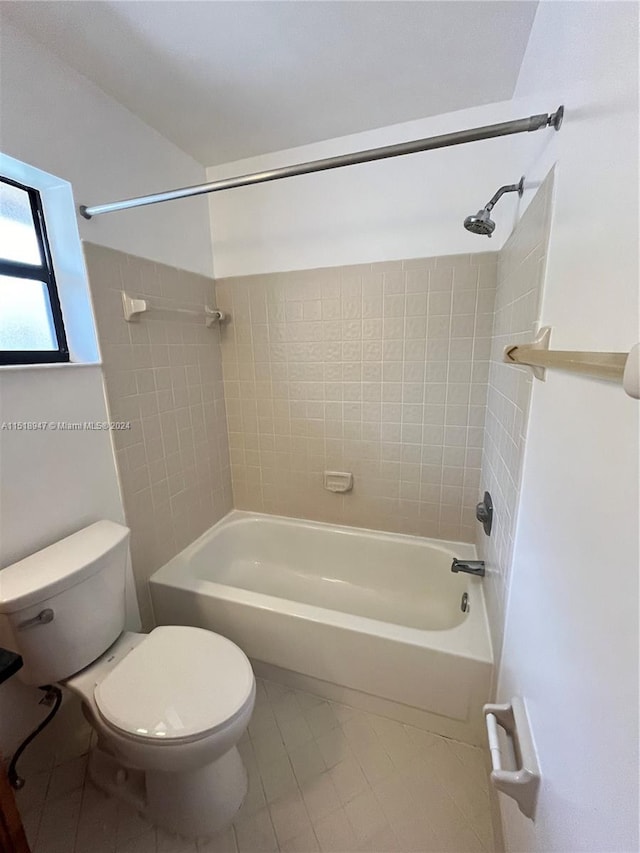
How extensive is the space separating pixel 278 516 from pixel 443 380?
1252 mm

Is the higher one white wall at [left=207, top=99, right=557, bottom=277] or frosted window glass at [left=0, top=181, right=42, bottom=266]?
white wall at [left=207, top=99, right=557, bottom=277]

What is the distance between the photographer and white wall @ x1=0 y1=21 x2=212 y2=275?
1.04 meters

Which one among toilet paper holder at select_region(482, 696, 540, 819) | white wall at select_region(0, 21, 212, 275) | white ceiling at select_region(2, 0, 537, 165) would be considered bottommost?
toilet paper holder at select_region(482, 696, 540, 819)

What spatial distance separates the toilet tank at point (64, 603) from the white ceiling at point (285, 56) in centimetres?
158

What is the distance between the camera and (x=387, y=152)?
0.97 meters

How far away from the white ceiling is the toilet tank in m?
1.58

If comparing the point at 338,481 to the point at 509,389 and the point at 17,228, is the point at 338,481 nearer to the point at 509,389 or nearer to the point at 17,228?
the point at 509,389

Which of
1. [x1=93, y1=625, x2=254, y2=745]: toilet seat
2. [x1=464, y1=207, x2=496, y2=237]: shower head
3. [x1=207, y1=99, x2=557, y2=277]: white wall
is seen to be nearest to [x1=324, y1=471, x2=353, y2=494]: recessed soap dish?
[x1=93, y1=625, x2=254, y2=745]: toilet seat

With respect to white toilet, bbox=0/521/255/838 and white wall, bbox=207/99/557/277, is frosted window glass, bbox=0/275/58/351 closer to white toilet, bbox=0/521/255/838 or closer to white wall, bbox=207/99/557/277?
white toilet, bbox=0/521/255/838

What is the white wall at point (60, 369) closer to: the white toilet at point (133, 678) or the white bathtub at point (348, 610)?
the white toilet at point (133, 678)

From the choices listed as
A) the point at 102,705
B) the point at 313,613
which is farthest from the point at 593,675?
the point at 102,705

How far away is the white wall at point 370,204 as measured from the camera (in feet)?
4.76

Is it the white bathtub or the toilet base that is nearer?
the toilet base

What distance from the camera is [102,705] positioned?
0.98 metres
